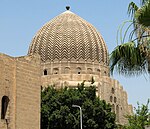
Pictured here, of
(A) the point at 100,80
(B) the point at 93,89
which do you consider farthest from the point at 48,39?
(B) the point at 93,89

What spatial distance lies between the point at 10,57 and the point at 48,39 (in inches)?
953

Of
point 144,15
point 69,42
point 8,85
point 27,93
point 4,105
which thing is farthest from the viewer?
point 69,42

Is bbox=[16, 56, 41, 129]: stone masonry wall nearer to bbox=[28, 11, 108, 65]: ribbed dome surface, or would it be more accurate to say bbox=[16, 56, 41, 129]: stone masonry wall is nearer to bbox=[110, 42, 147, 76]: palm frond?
bbox=[110, 42, 147, 76]: palm frond

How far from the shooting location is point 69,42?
150 ft

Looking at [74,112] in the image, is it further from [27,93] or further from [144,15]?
[144,15]

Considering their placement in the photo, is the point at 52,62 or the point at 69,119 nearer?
the point at 69,119

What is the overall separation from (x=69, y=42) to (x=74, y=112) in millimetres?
15700

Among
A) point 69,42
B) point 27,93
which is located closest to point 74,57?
point 69,42

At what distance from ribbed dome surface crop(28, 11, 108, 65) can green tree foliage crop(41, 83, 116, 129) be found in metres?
13.0

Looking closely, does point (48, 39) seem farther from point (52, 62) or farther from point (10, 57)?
point (10, 57)

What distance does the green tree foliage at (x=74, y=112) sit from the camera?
30.8 metres

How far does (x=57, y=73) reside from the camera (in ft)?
148

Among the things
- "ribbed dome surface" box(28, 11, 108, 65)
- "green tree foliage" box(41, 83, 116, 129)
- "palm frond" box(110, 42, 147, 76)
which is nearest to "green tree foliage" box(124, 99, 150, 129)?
"green tree foliage" box(41, 83, 116, 129)

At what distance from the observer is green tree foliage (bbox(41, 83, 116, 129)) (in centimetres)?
3081
